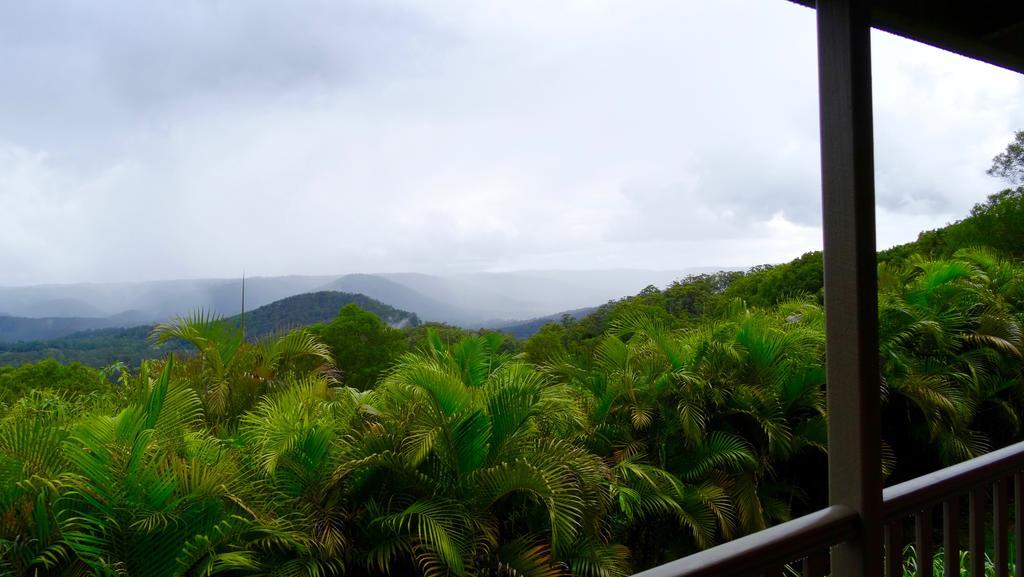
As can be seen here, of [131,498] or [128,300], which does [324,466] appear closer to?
[131,498]

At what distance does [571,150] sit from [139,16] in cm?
749

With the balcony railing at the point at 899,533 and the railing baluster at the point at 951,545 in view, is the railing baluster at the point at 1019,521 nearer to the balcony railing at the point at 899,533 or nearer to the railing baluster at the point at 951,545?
the balcony railing at the point at 899,533

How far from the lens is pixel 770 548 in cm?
142

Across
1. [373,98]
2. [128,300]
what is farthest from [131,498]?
[373,98]

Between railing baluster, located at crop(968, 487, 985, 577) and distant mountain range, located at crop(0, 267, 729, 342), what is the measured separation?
343cm

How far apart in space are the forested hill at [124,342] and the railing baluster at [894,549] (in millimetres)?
3205

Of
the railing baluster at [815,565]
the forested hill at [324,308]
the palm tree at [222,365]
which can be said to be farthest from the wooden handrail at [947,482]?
the forested hill at [324,308]

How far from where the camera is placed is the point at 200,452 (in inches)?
92.5

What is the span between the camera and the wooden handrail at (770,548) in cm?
129

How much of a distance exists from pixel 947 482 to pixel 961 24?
1186 mm

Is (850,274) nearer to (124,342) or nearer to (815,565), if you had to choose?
(815,565)

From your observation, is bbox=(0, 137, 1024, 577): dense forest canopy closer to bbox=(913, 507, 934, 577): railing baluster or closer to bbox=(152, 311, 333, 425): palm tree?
bbox=(152, 311, 333, 425): palm tree

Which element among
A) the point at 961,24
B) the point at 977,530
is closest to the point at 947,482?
the point at 977,530

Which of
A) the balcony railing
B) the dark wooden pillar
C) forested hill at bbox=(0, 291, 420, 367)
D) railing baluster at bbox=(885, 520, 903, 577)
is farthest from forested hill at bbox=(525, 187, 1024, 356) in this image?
the dark wooden pillar
